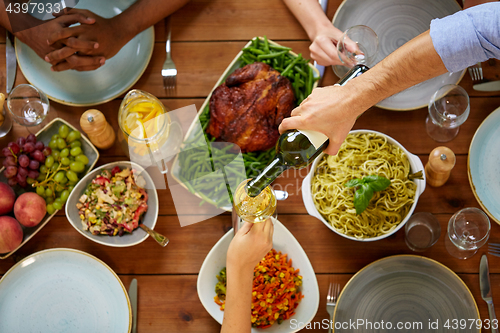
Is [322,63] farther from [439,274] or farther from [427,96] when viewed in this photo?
[439,274]

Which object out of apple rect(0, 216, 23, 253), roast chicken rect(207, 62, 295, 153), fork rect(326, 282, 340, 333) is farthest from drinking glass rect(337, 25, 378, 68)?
apple rect(0, 216, 23, 253)

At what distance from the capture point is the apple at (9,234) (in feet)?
4.22

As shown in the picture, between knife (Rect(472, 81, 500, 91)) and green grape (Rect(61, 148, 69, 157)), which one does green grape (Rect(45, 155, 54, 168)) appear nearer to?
green grape (Rect(61, 148, 69, 157))

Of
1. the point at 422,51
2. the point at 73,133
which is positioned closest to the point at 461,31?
the point at 422,51

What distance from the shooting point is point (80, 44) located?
131cm

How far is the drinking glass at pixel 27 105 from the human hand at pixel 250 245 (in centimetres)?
93

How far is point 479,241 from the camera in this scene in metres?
1.30

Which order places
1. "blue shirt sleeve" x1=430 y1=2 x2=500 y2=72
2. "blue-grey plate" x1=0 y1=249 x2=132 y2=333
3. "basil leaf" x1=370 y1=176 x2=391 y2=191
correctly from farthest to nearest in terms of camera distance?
"blue-grey plate" x1=0 y1=249 x2=132 y2=333 < "basil leaf" x1=370 y1=176 x2=391 y2=191 < "blue shirt sleeve" x1=430 y1=2 x2=500 y2=72

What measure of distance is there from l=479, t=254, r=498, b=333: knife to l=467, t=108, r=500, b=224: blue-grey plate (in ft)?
0.84

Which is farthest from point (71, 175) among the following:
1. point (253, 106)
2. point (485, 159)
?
point (485, 159)

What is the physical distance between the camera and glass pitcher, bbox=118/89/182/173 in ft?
4.16

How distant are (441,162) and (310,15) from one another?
76 cm

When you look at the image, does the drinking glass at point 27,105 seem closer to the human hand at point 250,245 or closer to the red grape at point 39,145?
the red grape at point 39,145

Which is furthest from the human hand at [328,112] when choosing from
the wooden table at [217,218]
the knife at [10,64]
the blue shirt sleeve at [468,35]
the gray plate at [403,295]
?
the knife at [10,64]
